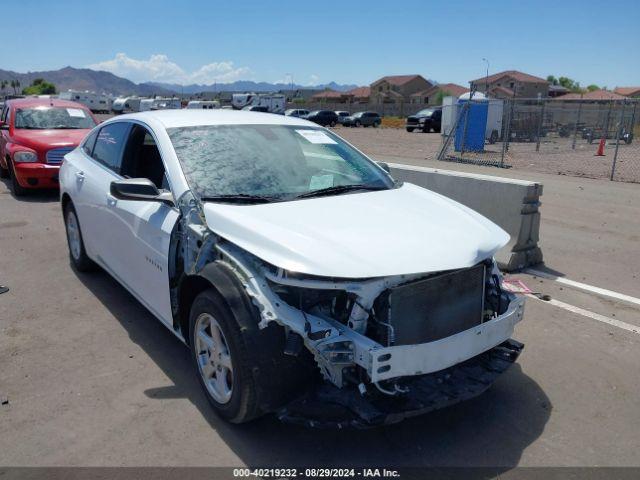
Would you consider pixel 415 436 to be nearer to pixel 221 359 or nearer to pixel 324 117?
pixel 221 359

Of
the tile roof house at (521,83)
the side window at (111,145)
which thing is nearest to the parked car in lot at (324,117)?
the side window at (111,145)

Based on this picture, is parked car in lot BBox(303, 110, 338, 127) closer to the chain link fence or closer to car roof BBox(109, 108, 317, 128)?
the chain link fence

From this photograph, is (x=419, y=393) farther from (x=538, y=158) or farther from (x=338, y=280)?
(x=538, y=158)

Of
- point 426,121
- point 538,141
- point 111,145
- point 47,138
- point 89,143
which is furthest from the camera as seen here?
point 426,121

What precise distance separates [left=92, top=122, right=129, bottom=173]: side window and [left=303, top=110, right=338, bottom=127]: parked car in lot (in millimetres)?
40305

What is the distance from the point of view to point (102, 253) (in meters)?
4.97

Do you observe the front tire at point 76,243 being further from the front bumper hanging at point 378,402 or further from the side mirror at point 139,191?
the front bumper hanging at point 378,402

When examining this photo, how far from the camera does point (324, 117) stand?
46.7 meters

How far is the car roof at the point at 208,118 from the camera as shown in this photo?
169 inches

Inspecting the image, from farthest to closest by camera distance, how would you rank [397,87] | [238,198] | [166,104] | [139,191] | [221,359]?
[397,87]
[166,104]
[139,191]
[238,198]
[221,359]

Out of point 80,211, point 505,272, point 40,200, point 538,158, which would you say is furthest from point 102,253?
point 538,158

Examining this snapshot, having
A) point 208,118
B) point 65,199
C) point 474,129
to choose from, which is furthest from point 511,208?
point 474,129

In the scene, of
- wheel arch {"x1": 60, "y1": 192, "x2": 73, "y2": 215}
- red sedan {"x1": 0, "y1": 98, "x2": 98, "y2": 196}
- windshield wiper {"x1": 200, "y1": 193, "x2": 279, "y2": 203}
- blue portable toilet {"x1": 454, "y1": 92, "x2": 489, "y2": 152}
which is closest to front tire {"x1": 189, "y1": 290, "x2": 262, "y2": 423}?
windshield wiper {"x1": 200, "y1": 193, "x2": 279, "y2": 203}

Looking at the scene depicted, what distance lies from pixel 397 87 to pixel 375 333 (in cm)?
12230
